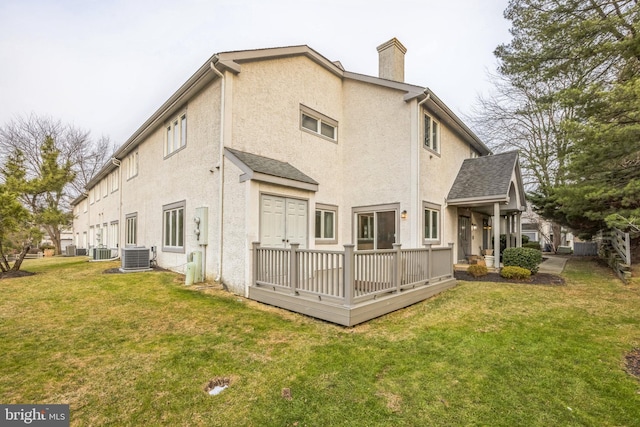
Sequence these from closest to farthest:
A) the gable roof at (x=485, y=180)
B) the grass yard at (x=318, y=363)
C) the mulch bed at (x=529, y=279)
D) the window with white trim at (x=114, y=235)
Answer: the grass yard at (x=318, y=363), the mulch bed at (x=529, y=279), the gable roof at (x=485, y=180), the window with white trim at (x=114, y=235)

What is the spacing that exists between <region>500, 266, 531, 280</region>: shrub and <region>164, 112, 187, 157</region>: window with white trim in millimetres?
11940

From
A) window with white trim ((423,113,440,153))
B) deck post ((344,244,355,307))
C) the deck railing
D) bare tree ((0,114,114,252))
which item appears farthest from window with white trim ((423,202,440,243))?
bare tree ((0,114,114,252))

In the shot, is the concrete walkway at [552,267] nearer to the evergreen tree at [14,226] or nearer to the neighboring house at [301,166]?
the neighboring house at [301,166]

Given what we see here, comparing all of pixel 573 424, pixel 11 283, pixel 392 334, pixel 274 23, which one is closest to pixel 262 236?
pixel 392 334

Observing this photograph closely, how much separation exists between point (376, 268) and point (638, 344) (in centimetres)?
427

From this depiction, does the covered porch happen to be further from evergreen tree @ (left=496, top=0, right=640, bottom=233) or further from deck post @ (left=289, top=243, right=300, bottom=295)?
deck post @ (left=289, top=243, right=300, bottom=295)

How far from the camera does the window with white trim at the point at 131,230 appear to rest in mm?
14569

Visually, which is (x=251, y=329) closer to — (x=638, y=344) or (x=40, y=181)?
(x=638, y=344)

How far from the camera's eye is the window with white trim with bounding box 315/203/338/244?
10.4 metres

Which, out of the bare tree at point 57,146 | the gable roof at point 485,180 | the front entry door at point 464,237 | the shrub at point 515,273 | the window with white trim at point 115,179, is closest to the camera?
the shrub at point 515,273

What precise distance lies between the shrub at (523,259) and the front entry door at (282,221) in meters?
7.74

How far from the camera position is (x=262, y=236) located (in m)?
7.61

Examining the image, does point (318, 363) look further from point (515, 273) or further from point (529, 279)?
point (529, 279)

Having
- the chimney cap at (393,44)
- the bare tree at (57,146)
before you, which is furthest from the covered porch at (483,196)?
the bare tree at (57,146)
